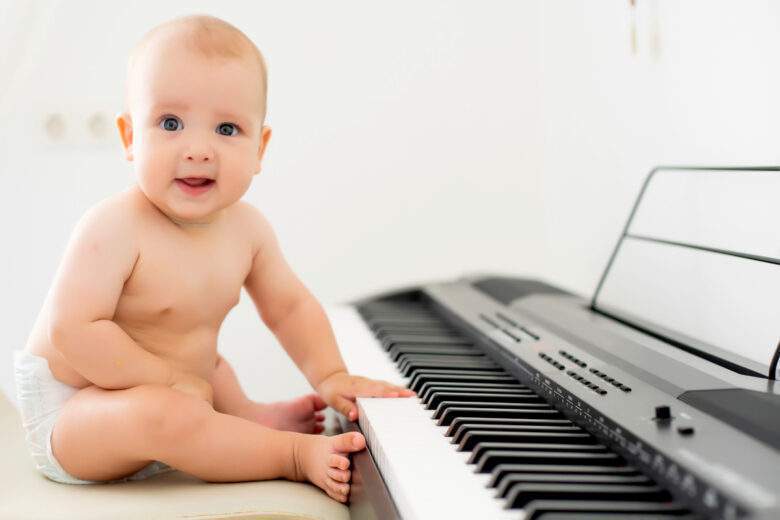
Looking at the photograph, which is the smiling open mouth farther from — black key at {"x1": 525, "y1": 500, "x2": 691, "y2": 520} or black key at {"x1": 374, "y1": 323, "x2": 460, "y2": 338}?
black key at {"x1": 525, "y1": 500, "x2": 691, "y2": 520}

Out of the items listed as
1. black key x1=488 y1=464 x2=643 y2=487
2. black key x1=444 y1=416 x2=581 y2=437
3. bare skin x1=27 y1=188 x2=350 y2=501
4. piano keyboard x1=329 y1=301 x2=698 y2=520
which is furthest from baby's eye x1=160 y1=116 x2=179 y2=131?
black key x1=488 y1=464 x2=643 y2=487

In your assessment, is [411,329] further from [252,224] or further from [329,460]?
[329,460]

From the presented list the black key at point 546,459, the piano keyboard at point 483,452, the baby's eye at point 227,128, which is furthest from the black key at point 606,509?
the baby's eye at point 227,128

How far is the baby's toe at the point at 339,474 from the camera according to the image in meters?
1.15

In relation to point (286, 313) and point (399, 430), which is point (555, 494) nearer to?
point (399, 430)

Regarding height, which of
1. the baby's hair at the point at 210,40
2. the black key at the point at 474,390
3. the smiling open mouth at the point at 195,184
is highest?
the baby's hair at the point at 210,40

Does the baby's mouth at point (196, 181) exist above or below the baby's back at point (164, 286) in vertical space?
above

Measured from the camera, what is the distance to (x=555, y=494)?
0.81m

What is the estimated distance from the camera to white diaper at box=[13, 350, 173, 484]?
127 cm

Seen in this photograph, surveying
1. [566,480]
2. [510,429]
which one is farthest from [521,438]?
[566,480]

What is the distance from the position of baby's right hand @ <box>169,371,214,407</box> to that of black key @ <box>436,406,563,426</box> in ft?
1.14

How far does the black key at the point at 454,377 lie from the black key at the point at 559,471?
1.27 ft

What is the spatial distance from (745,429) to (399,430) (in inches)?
15.0

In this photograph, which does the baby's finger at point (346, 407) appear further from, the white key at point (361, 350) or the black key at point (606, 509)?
the black key at point (606, 509)
